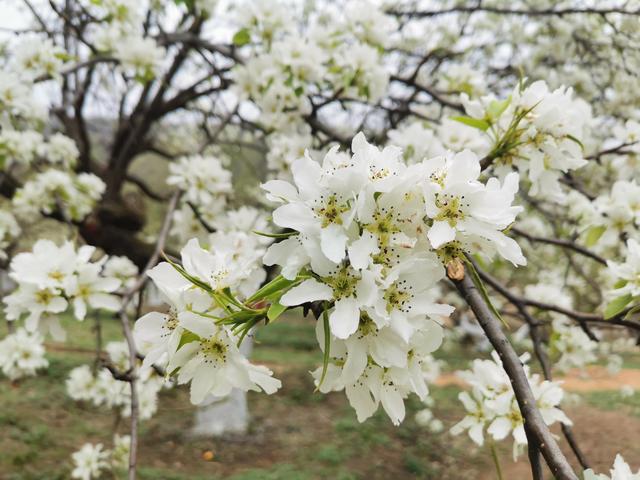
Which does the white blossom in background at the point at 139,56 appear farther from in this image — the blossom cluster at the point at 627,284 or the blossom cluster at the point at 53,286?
the blossom cluster at the point at 627,284

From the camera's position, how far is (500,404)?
1274 millimetres

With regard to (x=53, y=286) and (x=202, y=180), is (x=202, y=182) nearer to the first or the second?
(x=202, y=180)

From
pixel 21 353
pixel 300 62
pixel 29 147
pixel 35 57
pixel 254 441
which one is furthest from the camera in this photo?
pixel 254 441

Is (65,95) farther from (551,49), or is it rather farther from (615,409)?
(615,409)

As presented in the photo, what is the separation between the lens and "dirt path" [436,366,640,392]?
8445 millimetres

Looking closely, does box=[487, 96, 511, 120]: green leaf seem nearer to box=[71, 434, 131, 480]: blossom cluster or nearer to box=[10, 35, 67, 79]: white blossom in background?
box=[10, 35, 67, 79]: white blossom in background

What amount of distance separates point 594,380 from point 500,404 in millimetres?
9337

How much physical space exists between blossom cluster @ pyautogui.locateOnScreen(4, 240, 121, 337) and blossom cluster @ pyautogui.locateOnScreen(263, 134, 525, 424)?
88cm

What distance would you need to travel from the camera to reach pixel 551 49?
4.38 m

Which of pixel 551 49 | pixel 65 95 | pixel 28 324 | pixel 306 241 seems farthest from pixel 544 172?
pixel 65 95

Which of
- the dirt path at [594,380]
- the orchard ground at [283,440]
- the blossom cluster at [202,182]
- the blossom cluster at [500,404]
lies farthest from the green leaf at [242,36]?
the dirt path at [594,380]

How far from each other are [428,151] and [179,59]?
143 inches

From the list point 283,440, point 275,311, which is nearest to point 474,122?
point 275,311

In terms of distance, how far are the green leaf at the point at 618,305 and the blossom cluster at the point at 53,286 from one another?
1.32 metres
